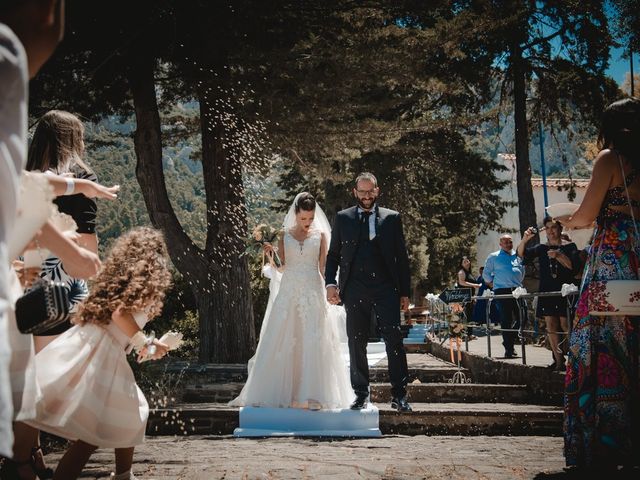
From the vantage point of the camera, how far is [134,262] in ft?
15.0

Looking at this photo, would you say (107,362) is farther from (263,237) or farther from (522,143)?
(522,143)

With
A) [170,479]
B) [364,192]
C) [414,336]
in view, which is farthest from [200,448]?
[414,336]

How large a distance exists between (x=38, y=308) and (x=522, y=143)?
22209 millimetres

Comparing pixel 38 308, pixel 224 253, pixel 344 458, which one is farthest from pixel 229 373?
pixel 38 308

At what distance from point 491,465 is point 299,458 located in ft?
4.52

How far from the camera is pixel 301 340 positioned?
28.1 ft

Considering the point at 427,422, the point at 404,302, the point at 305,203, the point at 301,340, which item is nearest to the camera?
the point at 427,422

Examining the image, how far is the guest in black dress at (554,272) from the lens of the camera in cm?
983

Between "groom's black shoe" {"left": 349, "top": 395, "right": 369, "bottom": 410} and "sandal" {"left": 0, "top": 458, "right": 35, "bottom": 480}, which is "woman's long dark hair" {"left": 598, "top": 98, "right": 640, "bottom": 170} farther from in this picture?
"groom's black shoe" {"left": 349, "top": 395, "right": 369, "bottom": 410}

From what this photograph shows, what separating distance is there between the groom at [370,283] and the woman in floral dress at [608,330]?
10.9ft

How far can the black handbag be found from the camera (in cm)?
220

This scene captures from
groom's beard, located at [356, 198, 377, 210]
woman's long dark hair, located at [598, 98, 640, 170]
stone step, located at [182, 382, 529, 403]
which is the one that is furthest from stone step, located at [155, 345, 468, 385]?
woman's long dark hair, located at [598, 98, 640, 170]

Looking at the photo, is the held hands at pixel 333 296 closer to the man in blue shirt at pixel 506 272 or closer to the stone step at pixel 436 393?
the stone step at pixel 436 393

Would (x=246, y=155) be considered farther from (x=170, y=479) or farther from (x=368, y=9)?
(x=170, y=479)
